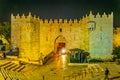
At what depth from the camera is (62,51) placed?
131 ft

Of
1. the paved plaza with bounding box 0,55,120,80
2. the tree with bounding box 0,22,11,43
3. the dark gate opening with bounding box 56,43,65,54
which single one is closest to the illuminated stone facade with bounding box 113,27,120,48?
the dark gate opening with bounding box 56,43,65,54

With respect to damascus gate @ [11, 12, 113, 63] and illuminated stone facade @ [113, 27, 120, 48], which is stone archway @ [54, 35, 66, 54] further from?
illuminated stone facade @ [113, 27, 120, 48]

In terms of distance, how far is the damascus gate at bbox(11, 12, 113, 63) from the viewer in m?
33.8

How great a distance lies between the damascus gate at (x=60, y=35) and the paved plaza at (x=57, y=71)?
12.5ft

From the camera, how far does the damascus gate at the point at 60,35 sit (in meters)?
33.8

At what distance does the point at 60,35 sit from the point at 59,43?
4.01 ft

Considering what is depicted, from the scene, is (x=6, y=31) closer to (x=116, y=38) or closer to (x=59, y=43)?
(x=59, y=43)

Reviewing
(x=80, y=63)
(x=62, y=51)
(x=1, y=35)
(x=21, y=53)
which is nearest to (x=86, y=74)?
(x=80, y=63)

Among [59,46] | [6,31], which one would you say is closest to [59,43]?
[59,46]

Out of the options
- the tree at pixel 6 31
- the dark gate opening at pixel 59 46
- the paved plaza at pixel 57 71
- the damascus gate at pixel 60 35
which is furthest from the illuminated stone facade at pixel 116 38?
the tree at pixel 6 31

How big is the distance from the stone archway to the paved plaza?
5188mm

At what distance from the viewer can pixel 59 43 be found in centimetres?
3919

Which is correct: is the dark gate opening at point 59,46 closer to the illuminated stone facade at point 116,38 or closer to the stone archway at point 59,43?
the stone archway at point 59,43

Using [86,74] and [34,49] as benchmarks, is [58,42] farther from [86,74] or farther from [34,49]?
[86,74]
